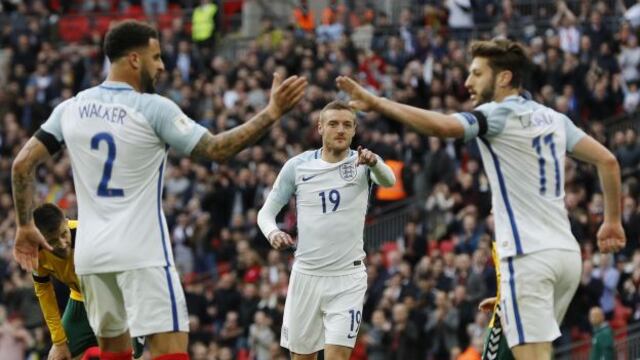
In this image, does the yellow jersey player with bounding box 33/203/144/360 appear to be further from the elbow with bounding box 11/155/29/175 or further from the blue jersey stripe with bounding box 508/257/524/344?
the blue jersey stripe with bounding box 508/257/524/344

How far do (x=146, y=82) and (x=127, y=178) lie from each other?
2.27 feet

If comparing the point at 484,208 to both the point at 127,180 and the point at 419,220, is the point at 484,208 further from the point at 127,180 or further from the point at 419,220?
the point at 127,180

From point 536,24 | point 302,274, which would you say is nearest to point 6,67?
point 536,24

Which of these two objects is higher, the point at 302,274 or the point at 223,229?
the point at 302,274

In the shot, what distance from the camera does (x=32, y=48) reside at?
1337 inches

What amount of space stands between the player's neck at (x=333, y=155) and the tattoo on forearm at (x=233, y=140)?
3432mm

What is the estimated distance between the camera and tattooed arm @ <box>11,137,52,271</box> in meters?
10.3

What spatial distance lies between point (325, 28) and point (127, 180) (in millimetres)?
21433

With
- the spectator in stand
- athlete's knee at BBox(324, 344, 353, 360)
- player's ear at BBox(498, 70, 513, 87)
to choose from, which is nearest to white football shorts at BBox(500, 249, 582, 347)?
player's ear at BBox(498, 70, 513, 87)

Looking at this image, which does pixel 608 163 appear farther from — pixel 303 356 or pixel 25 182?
pixel 25 182

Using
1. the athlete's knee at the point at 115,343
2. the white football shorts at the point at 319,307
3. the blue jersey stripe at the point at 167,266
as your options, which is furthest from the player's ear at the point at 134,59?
the white football shorts at the point at 319,307

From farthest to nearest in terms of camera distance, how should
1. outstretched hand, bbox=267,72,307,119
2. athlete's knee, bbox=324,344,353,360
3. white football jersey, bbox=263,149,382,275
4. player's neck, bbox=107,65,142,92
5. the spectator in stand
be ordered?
the spectator in stand < white football jersey, bbox=263,149,382,275 < athlete's knee, bbox=324,344,353,360 < player's neck, bbox=107,65,142,92 < outstretched hand, bbox=267,72,307,119

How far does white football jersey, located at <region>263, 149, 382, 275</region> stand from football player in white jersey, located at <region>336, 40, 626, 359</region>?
2.69 meters

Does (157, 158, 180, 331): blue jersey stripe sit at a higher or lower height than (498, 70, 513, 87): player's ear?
lower
